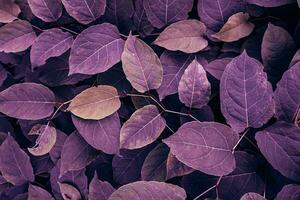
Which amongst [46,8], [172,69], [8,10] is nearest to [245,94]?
[172,69]

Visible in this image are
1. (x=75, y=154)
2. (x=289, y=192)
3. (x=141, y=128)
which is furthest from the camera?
(x=75, y=154)

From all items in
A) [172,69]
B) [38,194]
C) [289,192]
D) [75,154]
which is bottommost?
[38,194]

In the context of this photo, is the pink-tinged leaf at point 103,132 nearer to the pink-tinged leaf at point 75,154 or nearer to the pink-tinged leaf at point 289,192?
the pink-tinged leaf at point 75,154

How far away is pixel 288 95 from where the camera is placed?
2.61ft

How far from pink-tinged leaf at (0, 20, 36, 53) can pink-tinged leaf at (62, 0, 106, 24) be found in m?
0.14

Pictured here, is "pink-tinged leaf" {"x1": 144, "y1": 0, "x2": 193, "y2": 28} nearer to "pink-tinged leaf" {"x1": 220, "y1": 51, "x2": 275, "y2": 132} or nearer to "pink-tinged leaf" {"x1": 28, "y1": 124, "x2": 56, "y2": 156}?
"pink-tinged leaf" {"x1": 220, "y1": 51, "x2": 275, "y2": 132}

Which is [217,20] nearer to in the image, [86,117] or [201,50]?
[201,50]

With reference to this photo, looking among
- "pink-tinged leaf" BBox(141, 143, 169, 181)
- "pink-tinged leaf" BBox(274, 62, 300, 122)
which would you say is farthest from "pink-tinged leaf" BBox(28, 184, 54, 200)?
"pink-tinged leaf" BBox(274, 62, 300, 122)

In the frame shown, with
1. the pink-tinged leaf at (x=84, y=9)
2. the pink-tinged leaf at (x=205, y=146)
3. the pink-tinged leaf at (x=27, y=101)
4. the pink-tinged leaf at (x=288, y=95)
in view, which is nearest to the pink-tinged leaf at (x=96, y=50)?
the pink-tinged leaf at (x=84, y=9)

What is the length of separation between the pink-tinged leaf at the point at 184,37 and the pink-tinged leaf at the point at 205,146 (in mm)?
201

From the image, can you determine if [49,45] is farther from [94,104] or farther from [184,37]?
[184,37]

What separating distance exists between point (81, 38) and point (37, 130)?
0.88 ft

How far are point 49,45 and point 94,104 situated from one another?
20cm

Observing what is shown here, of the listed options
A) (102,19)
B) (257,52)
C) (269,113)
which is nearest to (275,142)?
(269,113)
